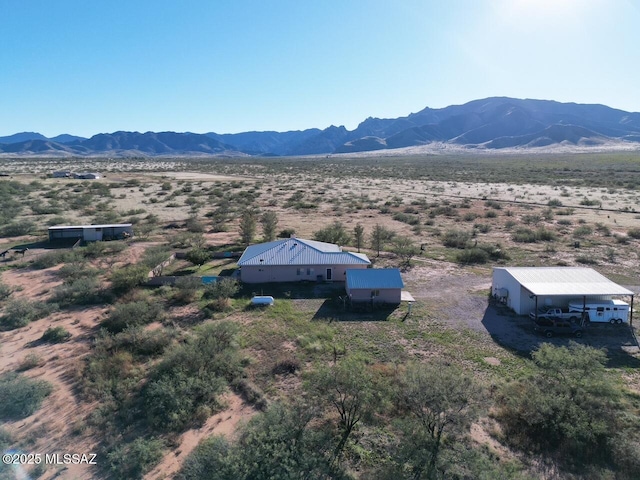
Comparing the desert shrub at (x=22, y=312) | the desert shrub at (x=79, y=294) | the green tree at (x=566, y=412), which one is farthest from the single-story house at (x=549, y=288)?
the desert shrub at (x=22, y=312)

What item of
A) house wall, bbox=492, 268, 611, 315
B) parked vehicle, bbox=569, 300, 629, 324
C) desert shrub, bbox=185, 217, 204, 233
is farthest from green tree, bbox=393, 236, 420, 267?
desert shrub, bbox=185, 217, 204, 233

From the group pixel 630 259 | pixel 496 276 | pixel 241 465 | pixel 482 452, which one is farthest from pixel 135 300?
pixel 630 259

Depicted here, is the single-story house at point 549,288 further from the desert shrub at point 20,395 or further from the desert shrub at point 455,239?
the desert shrub at point 20,395

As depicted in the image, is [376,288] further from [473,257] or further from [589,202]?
[589,202]

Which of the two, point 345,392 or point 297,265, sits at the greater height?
point 345,392

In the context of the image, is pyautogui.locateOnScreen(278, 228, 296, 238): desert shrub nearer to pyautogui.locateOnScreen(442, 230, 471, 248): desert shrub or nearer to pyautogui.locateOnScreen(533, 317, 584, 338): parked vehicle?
pyautogui.locateOnScreen(442, 230, 471, 248): desert shrub

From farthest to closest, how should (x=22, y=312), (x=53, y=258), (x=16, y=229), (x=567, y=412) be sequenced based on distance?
(x=16, y=229), (x=53, y=258), (x=22, y=312), (x=567, y=412)

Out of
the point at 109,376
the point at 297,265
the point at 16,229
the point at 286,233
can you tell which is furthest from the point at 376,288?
the point at 16,229
